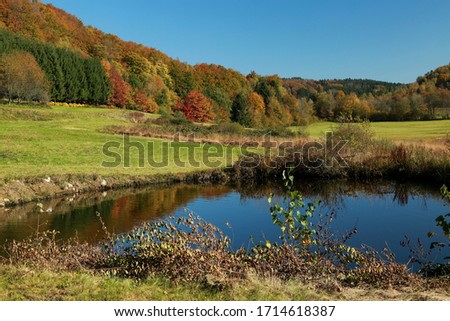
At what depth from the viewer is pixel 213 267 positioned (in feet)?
18.7

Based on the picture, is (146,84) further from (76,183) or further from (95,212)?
(95,212)

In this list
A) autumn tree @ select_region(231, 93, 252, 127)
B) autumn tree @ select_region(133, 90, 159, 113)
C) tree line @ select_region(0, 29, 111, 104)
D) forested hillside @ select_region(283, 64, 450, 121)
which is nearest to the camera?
tree line @ select_region(0, 29, 111, 104)

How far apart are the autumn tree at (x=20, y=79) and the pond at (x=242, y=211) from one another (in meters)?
41.9

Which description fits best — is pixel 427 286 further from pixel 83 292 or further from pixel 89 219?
pixel 89 219

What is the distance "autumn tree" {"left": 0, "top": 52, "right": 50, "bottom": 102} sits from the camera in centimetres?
5409

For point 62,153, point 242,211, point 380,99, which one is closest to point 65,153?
point 62,153

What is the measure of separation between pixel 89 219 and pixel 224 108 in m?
86.9

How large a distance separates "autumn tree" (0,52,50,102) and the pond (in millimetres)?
41935

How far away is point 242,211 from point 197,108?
71.4 m

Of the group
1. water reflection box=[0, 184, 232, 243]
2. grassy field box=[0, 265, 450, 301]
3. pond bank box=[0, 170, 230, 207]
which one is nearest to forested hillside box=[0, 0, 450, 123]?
pond bank box=[0, 170, 230, 207]

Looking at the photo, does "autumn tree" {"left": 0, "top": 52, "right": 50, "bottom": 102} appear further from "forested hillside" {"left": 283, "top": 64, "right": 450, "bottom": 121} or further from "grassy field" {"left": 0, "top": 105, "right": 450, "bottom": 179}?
"forested hillside" {"left": 283, "top": 64, "right": 450, "bottom": 121}

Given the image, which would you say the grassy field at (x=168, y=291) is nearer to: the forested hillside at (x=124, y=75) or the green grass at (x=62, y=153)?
the green grass at (x=62, y=153)

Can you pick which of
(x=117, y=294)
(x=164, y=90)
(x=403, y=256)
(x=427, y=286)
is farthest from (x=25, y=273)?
(x=164, y=90)

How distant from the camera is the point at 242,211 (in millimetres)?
16609
